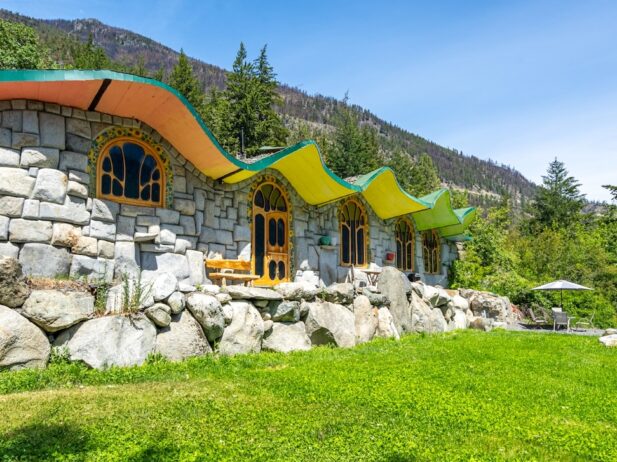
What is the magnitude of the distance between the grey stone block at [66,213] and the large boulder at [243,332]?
3094 millimetres

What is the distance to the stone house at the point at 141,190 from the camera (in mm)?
7801

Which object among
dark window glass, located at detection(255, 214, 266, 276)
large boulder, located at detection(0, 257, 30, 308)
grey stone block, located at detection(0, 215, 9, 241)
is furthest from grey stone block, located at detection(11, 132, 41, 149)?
dark window glass, located at detection(255, 214, 266, 276)

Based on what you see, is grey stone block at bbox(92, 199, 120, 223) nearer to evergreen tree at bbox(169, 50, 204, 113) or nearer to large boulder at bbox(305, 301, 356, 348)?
large boulder at bbox(305, 301, 356, 348)

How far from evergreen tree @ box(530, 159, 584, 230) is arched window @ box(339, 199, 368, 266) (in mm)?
30721

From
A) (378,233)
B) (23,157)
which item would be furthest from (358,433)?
(378,233)

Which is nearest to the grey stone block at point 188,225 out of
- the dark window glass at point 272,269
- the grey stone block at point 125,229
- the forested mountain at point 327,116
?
the grey stone block at point 125,229

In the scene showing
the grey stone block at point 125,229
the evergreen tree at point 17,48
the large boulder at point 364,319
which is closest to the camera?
the grey stone block at point 125,229

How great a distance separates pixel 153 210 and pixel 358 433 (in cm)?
674

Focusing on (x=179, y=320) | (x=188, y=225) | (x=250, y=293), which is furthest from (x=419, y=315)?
(x=179, y=320)

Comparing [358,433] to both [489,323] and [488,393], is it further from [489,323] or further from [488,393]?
[489,323]

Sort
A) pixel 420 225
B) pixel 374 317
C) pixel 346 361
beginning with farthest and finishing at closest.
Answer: pixel 420 225
pixel 374 317
pixel 346 361

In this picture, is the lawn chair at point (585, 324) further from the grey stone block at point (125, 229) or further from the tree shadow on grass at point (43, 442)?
the tree shadow on grass at point (43, 442)

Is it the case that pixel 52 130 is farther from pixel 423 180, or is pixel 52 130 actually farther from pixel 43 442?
pixel 423 180

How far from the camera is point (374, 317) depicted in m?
10.4
